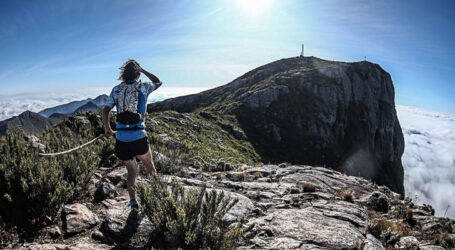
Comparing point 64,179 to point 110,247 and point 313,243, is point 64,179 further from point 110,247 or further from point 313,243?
point 313,243

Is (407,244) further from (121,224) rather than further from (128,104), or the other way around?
(128,104)

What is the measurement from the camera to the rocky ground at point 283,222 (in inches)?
164

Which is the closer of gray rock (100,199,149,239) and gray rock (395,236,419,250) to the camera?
gray rock (100,199,149,239)

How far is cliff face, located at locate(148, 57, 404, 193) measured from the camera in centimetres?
5631

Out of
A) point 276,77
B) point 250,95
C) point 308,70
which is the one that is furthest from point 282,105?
point 308,70

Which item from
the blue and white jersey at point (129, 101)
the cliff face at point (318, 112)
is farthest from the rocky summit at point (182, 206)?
the cliff face at point (318, 112)

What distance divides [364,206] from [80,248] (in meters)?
8.60

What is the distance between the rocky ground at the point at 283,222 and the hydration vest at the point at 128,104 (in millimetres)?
1992

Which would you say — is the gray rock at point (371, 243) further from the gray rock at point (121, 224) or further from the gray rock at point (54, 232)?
the gray rock at point (54, 232)

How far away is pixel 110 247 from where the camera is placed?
3.89m

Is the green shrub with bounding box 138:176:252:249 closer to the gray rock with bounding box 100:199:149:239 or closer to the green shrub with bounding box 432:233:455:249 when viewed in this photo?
the gray rock with bounding box 100:199:149:239

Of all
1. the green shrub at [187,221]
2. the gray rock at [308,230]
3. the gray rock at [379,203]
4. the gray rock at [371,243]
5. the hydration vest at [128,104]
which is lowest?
the gray rock at [379,203]

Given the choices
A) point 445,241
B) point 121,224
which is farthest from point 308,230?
point 121,224

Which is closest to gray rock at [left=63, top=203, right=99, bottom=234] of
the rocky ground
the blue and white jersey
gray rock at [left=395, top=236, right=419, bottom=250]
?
the rocky ground
